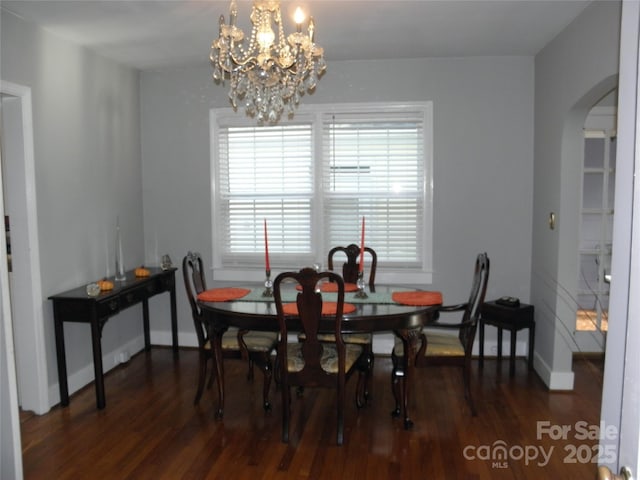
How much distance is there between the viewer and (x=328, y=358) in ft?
9.84

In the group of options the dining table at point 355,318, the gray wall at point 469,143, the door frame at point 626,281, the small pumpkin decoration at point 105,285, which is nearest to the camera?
the door frame at point 626,281

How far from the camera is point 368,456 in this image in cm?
277

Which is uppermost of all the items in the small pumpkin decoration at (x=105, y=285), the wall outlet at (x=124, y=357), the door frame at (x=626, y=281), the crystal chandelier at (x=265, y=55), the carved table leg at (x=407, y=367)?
the crystal chandelier at (x=265, y=55)

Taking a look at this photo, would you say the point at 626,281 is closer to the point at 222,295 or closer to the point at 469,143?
the point at 222,295

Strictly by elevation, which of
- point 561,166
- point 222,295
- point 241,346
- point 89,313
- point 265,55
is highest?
point 265,55

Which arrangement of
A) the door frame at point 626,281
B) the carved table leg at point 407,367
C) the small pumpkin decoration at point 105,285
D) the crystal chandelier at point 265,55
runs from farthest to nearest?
1. the small pumpkin decoration at point 105,285
2. the carved table leg at point 407,367
3. the crystal chandelier at point 265,55
4. the door frame at point 626,281

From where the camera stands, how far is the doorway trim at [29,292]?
322 cm

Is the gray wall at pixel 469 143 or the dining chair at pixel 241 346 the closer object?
the dining chair at pixel 241 346

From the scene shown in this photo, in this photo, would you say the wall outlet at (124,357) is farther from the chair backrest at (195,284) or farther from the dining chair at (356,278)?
the dining chair at (356,278)

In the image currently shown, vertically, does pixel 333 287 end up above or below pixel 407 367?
above

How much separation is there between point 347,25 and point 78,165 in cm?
227

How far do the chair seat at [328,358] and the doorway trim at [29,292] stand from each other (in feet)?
5.65

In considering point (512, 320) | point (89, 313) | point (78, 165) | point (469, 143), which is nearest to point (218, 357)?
point (89, 313)

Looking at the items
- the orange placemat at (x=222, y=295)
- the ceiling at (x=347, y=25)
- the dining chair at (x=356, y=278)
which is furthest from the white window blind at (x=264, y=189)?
the orange placemat at (x=222, y=295)
